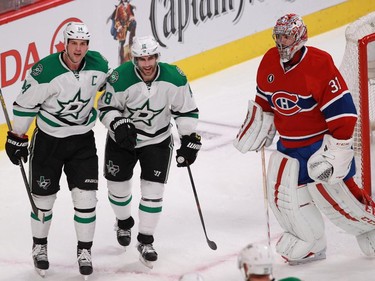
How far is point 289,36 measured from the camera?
5742 millimetres

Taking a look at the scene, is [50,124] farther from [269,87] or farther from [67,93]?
[269,87]

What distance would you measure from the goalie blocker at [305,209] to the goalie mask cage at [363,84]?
74 centimetres

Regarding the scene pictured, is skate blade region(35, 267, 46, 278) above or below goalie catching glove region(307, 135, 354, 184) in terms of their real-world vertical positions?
below

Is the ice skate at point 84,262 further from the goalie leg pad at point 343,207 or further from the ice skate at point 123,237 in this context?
the goalie leg pad at point 343,207

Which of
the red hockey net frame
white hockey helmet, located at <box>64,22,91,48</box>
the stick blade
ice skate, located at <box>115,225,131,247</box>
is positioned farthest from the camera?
the red hockey net frame

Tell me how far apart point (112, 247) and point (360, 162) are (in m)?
1.52

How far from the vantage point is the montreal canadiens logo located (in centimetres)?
579

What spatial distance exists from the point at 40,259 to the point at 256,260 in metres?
2.34

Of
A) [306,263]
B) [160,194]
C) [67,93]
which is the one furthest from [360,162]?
[67,93]

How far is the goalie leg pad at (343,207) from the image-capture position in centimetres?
591

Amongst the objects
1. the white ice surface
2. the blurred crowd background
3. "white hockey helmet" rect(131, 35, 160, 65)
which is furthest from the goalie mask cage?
the blurred crowd background

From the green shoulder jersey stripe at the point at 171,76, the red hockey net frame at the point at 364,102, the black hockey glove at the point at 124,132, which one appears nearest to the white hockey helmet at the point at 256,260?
the black hockey glove at the point at 124,132

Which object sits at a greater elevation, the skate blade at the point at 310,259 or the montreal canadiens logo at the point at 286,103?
the montreal canadiens logo at the point at 286,103

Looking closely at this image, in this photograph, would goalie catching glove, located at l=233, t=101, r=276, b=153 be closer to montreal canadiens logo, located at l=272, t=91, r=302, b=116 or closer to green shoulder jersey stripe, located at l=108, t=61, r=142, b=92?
montreal canadiens logo, located at l=272, t=91, r=302, b=116
